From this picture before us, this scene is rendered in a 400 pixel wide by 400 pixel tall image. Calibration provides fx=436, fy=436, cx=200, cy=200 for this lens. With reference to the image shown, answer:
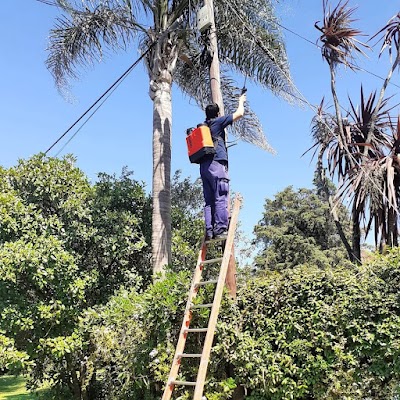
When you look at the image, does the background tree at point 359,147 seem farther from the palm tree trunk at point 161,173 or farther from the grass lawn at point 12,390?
the grass lawn at point 12,390

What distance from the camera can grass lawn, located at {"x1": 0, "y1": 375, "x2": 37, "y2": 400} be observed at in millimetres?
14414

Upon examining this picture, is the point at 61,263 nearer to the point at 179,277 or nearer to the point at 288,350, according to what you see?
the point at 179,277

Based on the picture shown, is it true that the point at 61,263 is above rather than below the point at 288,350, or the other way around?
above

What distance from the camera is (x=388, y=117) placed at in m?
9.31

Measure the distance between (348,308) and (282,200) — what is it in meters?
24.4

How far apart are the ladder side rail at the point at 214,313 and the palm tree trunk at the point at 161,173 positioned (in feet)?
9.53

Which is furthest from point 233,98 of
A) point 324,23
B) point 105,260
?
point 105,260

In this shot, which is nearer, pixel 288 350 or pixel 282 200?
pixel 288 350

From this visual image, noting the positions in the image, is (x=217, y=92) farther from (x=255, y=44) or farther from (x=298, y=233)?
(x=298, y=233)

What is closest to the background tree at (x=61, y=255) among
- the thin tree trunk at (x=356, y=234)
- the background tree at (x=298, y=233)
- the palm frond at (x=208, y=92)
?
the palm frond at (x=208, y=92)

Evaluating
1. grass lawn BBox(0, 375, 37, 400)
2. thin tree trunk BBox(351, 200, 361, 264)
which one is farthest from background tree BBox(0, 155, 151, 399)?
grass lawn BBox(0, 375, 37, 400)

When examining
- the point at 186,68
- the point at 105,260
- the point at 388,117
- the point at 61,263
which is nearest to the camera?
the point at 61,263

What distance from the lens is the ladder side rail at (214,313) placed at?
4.12 m

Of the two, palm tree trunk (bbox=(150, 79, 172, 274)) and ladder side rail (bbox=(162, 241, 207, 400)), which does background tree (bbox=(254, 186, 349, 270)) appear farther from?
ladder side rail (bbox=(162, 241, 207, 400))
